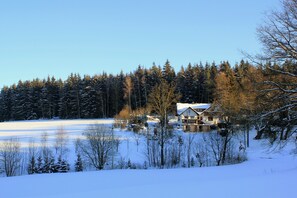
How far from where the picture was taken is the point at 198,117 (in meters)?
51.8

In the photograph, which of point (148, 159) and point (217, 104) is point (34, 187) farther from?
point (217, 104)

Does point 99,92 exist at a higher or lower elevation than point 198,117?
higher

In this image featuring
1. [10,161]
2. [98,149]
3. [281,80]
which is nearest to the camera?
[281,80]

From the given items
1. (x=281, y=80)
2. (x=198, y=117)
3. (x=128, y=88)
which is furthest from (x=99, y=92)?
(x=281, y=80)

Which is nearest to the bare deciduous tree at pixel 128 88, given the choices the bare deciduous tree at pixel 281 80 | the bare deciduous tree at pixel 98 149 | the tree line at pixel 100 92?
the tree line at pixel 100 92

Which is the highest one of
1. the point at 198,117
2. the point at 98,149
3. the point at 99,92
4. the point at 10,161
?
the point at 99,92

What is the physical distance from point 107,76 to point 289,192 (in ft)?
251

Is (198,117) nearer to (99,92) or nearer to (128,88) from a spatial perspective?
(128,88)

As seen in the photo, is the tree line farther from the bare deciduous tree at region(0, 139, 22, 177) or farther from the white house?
the bare deciduous tree at region(0, 139, 22, 177)

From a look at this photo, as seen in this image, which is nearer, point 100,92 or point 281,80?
point 281,80

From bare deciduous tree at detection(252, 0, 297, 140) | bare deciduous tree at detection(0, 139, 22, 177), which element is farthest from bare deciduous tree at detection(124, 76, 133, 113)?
bare deciduous tree at detection(252, 0, 297, 140)

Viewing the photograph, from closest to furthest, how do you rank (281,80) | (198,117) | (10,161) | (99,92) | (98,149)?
(281,80)
(10,161)
(98,149)
(198,117)
(99,92)

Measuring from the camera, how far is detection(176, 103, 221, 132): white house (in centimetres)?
4950

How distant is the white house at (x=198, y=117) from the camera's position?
4950 centimetres
